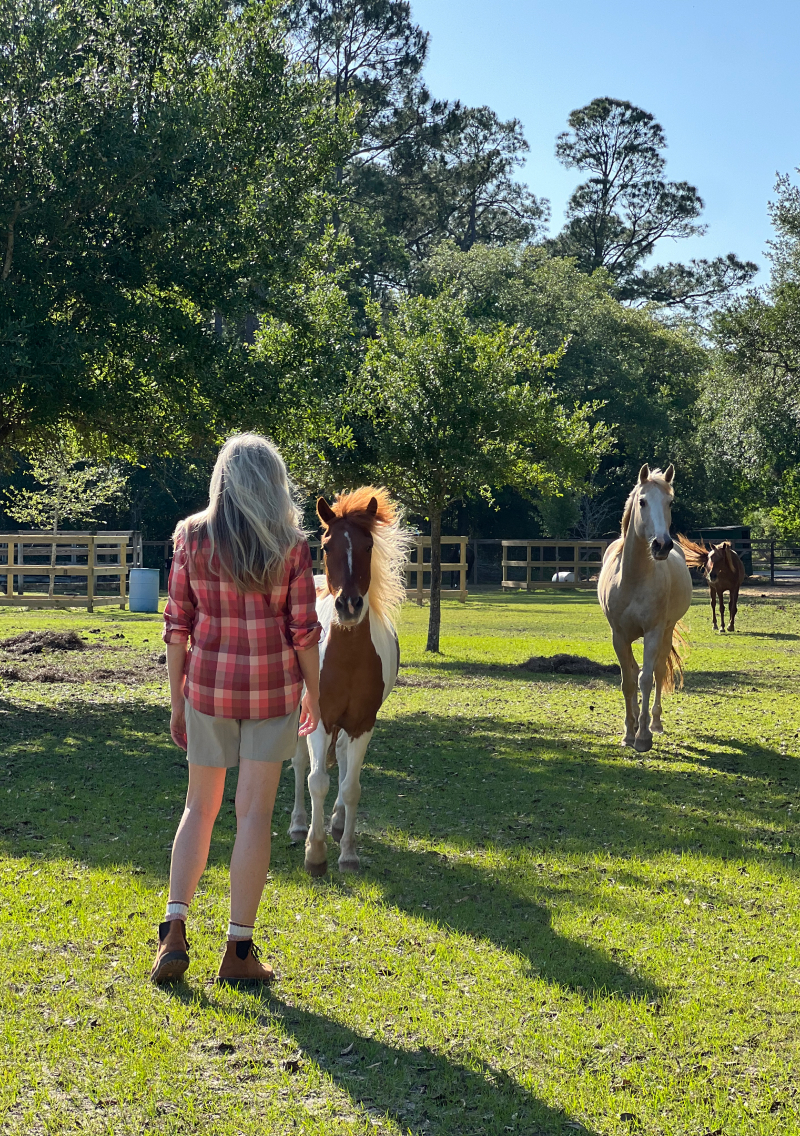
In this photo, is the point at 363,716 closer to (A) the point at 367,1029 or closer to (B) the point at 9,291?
(A) the point at 367,1029

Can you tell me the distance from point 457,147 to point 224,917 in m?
53.5

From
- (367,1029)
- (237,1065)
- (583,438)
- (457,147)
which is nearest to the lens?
(237,1065)

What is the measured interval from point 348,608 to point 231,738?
4.00 ft

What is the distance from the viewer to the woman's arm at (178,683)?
4.31 meters

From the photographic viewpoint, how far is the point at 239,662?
4.23 m

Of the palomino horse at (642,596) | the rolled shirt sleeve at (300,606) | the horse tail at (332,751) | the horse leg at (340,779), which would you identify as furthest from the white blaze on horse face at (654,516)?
the rolled shirt sleeve at (300,606)

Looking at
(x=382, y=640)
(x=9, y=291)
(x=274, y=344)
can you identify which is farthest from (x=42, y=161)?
(x=382, y=640)

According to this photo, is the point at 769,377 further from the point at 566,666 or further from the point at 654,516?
the point at 654,516

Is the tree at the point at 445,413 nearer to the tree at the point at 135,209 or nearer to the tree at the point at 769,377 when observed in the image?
the tree at the point at 135,209

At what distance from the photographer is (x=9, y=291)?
35.2 ft

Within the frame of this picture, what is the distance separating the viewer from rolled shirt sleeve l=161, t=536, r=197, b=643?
4.27 metres

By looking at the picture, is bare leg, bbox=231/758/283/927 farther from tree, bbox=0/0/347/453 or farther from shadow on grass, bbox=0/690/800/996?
tree, bbox=0/0/347/453

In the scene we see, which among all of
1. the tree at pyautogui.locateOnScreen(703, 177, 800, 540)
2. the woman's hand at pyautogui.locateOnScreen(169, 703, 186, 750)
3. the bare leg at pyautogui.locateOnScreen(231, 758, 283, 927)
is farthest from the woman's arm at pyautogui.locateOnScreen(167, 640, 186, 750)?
the tree at pyautogui.locateOnScreen(703, 177, 800, 540)

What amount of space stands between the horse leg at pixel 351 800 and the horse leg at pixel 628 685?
16.1 ft
